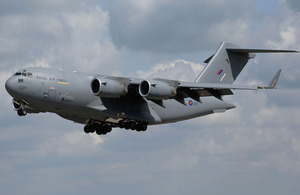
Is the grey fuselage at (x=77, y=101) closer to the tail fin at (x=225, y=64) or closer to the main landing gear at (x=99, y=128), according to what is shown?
the main landing gear at (x=99, y=128)

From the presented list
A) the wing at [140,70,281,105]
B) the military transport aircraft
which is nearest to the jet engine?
the military transport aircraft

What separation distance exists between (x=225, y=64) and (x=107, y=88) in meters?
8.10

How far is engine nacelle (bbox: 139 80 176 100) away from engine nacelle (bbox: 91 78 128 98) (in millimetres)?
837

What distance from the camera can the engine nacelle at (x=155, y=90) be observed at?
84.8 feet

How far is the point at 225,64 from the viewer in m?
31.6

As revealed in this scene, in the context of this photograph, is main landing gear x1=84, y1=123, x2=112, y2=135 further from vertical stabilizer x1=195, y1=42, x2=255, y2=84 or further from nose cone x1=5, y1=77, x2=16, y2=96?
vertical stabilizer x1=195, y1=42, x2=255, y2=84

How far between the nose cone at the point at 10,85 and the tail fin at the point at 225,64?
31.7ft

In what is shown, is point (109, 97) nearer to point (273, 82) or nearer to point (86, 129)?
point (86, 129)

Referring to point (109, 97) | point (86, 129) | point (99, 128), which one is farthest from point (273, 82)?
point (86, 129)

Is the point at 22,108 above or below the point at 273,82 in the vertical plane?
below

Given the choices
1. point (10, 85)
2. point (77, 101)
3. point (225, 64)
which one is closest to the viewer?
point (10, 85)

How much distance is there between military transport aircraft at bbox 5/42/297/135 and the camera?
25156mm

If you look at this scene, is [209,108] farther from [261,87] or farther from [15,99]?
[15,99]

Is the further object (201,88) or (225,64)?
(225,64)
